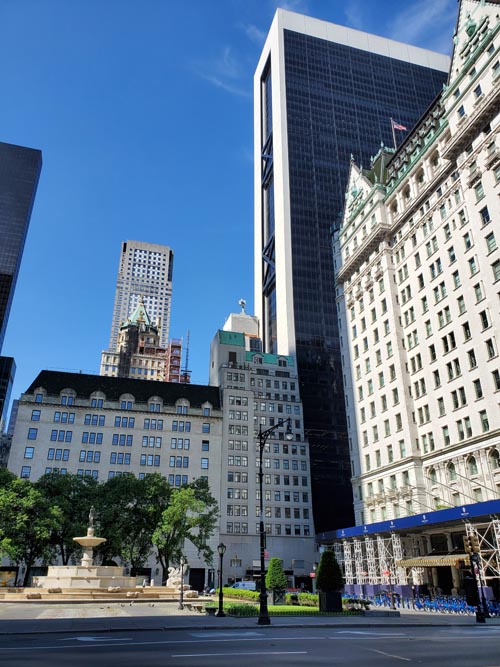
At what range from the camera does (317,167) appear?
→ 15288 cm

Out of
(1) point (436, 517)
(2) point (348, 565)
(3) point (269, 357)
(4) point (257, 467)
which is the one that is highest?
(3) point (269, 357)

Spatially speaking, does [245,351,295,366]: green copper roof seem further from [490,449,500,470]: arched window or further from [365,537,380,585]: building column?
[490,449,500,470]: arched window

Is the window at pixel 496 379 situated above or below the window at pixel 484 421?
above

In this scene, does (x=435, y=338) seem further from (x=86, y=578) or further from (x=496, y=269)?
(x=86, y=578)

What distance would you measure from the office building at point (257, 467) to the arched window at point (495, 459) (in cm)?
5160

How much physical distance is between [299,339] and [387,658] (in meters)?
114

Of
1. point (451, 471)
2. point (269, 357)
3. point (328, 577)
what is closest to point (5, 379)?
point (269, 357)

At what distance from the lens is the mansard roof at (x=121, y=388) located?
322ft

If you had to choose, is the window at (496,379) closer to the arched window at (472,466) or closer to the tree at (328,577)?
the arched window at (472,466)

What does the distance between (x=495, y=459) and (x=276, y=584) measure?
75.6 ft

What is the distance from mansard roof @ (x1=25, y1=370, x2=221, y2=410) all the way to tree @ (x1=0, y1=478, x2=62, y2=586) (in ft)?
120

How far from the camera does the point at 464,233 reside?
58375 mm

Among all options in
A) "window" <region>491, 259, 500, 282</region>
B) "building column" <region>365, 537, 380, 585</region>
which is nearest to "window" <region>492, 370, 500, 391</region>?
"window" <region>491, 259, 500, 282</region>

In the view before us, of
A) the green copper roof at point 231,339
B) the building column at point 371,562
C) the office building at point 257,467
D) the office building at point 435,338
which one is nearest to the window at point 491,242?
the office building at point 435,338
